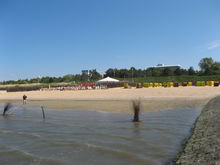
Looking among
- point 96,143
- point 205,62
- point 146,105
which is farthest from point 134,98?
point 205,62

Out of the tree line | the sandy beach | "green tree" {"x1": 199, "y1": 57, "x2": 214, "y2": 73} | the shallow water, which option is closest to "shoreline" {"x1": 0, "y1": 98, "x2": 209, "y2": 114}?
the sandy beach

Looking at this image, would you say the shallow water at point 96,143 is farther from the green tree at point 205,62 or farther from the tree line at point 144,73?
the green tree at point 205,62

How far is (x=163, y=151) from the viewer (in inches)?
249

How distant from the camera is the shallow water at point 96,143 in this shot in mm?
5984

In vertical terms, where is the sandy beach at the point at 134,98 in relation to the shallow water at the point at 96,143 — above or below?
above

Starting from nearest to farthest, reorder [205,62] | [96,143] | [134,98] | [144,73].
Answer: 1. [96,143]
2. [134,98]
3. [144,73]
4. [205,62]

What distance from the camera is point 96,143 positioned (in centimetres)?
750

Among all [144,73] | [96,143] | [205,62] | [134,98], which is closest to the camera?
[96,143]

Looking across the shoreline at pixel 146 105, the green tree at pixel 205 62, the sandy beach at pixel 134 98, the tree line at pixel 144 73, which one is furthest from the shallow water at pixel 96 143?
the green tree at pixel 205 62

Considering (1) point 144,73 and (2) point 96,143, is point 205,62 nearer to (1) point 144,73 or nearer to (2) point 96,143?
(1) point 144,73

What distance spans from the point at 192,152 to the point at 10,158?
476cm

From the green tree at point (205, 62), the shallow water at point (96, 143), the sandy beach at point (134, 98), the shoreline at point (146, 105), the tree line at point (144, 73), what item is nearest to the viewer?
the shallow water at point (96, 143)

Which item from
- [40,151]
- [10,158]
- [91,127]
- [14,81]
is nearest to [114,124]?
[91,127]

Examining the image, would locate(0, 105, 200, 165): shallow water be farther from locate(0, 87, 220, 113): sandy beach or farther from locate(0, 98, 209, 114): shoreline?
locate(0, 87, 220, 113): sandy beach
